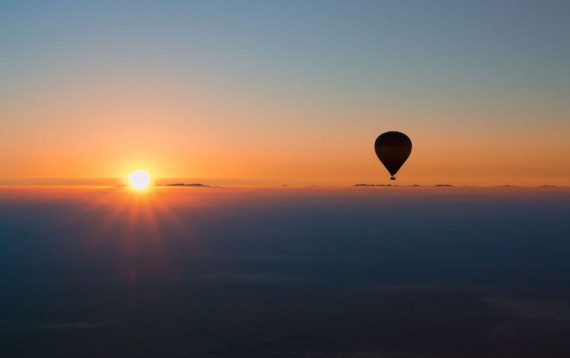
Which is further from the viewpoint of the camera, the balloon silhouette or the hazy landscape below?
the hazy landscape below

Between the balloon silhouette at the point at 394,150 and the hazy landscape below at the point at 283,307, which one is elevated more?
the balloon silhouette at the point at 394,150

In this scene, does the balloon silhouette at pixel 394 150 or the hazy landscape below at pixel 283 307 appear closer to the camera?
the balloon silhouette at pixel 394 150

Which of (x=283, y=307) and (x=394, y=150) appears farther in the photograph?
(x=283, y=307)

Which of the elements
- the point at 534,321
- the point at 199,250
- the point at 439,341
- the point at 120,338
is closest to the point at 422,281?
the point at 534,321

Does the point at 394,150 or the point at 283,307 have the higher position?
the point at 394,150

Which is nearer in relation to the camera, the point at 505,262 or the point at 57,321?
the point at 57,321

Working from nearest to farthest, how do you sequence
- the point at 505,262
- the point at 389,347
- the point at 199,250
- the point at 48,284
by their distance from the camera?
the point at 389,347 → the point at 48,284 → the point at 505,262 → the point at 199,250

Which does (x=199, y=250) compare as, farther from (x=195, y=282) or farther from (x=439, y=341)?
(x=439, y=341)

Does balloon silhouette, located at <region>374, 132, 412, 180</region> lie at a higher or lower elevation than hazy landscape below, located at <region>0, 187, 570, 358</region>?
higher
